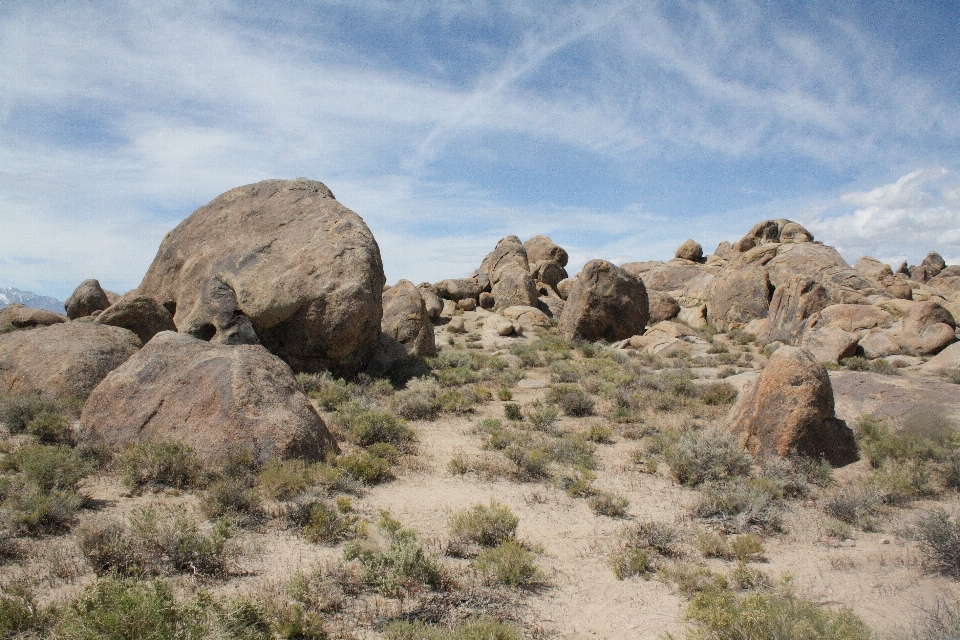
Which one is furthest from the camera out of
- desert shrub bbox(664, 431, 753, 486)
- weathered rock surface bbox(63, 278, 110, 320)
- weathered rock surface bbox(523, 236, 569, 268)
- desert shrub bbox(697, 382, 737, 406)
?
weathered rock surface bbox(523, 236, 569, 268)

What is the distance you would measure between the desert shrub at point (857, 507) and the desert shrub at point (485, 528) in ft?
12.0

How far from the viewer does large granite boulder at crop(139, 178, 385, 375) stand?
41.6 feet

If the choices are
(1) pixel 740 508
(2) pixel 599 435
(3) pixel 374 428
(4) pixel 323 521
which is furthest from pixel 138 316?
(1) pixel 740 508

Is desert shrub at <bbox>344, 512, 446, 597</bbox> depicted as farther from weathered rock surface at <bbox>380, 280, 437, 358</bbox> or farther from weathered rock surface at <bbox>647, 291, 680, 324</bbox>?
weathered rock surface at <bbox>647, 291, 680, 324</bbox>

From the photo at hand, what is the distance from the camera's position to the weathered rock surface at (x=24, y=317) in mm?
16094

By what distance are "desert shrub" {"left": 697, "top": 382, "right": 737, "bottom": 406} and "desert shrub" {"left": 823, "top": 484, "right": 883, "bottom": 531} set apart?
16.0ft

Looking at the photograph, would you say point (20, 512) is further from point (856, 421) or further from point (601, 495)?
point (856, 421)

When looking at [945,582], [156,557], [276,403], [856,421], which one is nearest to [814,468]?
[856,421]

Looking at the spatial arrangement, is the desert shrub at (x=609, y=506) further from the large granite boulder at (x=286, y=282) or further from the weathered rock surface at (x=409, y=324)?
the weathered rock surface at (x=409, y=324)

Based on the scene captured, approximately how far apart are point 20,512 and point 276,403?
9.39 ft

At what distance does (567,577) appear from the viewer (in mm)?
5449

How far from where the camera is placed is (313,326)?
12.9 m

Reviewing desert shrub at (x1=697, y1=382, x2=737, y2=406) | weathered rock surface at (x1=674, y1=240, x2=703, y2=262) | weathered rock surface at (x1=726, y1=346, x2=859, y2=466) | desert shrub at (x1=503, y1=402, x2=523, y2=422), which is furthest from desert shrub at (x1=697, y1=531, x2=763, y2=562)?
weathered rock surface at (x1=674, y1=240, x2=703, y2=262)

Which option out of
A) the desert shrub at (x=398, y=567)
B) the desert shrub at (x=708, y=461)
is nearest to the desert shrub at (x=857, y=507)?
the desert shrub at (x=708, y=461)
